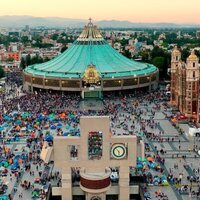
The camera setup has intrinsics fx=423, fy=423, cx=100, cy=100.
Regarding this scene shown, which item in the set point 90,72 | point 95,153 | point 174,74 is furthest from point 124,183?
point 90,72

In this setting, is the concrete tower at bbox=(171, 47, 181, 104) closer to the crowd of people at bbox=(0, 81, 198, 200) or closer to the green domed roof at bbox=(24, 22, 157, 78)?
the crowd of people at bbox=(0, 81, 198, 200)

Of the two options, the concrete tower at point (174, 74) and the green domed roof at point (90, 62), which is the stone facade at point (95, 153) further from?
the green domed roof at point (90, 62)

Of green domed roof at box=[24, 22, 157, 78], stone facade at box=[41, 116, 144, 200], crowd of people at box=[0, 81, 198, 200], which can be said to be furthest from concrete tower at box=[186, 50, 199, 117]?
stone facade at box=[41, 116, 144, 200]

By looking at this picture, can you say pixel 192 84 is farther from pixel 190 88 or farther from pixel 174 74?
pixel 174 74

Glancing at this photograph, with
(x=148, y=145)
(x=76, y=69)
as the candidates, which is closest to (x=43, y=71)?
(x=76, y=69)

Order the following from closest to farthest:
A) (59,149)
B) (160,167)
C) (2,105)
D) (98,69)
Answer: (59,149), (160,167), (2,105), (98,69)

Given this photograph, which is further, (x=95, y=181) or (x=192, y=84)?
(x=192, y=84)

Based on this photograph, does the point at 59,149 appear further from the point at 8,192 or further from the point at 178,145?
the point at 178,145
